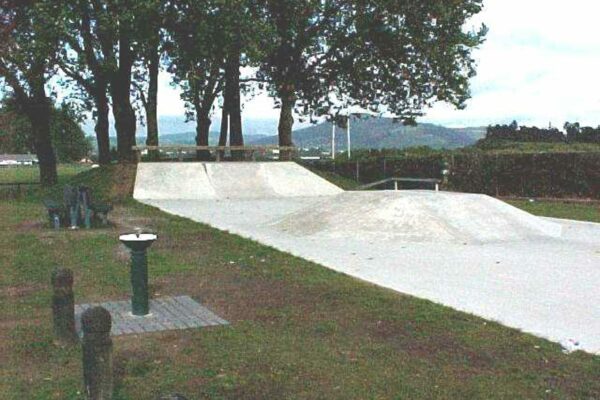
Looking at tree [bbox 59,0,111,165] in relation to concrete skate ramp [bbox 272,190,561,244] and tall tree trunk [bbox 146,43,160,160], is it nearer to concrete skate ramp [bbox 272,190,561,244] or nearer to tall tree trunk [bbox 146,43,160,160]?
tall tree trunk [bbox 146,43,160,160]

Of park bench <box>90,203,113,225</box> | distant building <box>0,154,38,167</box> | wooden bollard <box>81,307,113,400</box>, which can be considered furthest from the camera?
distant building <box>0,154,38,167</box>

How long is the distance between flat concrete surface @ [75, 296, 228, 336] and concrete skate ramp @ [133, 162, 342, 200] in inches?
624

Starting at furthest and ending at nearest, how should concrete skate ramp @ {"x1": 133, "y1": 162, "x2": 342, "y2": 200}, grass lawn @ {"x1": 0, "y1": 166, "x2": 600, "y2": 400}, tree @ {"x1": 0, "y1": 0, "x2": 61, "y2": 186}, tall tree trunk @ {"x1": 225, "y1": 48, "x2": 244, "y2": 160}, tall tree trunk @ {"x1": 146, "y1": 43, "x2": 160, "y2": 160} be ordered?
tall tree trunk @ {"x1": 225, "y1": 48, "x2": 244, "y2": 160} < tall tree trunk @ {"x1": 146, "y1": 43, "x2": 160, "y2": 160} < concrete skate ramp @ {"x1": 133, "y1": 162, "x2": 342, "y2": 200} < tree @ {"x1": 0, "y1": 0, "x2": 61, "y2": 186} < grass lawn @ {"x1": 0, "y1": 166, "x2": 600, "y2": 400}

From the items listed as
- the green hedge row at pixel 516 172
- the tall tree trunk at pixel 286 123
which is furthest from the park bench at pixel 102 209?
the tall tree trunk at pixel 286 123

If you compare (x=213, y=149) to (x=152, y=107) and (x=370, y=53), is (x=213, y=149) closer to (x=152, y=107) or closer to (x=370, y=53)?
(x=152, y=107)

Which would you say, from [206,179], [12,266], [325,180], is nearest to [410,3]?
[325,180]

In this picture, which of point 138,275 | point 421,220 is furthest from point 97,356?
point 421,220

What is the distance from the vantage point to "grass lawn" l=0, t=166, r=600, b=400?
4754mm

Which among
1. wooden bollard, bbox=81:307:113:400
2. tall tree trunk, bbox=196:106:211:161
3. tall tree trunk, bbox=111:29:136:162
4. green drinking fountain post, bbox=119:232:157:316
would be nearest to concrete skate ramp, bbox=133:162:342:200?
tall tree trunk, bbox=111:29:136:162

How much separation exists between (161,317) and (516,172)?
2001 centimetres

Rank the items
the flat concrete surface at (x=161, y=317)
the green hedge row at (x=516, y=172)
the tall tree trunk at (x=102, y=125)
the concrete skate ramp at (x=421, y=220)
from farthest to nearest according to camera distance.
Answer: the tall tree trunk at (x=102, y=125), the green hedge row at (x=516, y=172), the concrete skate ramp at (x=421, y=220), the flat concrete surface at (x=161, y=317)

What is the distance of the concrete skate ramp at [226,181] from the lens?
78.2 feet

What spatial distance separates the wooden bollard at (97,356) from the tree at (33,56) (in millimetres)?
19229

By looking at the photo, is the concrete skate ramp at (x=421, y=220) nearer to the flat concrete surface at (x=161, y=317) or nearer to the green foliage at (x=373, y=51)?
the flat concrete surface at (x=161, y=317)
